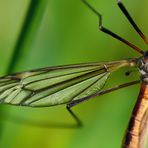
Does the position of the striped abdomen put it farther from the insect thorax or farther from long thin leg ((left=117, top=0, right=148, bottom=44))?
long thin leg ((left=117, top=0, right=148, bottom=44))

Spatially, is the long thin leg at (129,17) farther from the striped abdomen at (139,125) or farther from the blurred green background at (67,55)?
the striped abdomen at (139,125)

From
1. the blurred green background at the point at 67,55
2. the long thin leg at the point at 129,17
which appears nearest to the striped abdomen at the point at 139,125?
the blurred green background at the point at 67,55

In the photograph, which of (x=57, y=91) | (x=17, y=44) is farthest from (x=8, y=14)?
(x=57, y=91)

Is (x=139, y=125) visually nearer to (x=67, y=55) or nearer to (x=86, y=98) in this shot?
(x=86, y=98)

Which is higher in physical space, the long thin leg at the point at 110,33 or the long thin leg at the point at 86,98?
the long thin leg at the point at 110,33

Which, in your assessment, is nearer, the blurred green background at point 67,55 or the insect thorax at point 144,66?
the blurred green background at point 67,55

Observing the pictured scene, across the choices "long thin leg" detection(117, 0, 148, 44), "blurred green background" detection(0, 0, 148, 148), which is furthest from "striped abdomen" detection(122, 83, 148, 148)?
"long thin leg" detection(117, 0, 148, 44)
